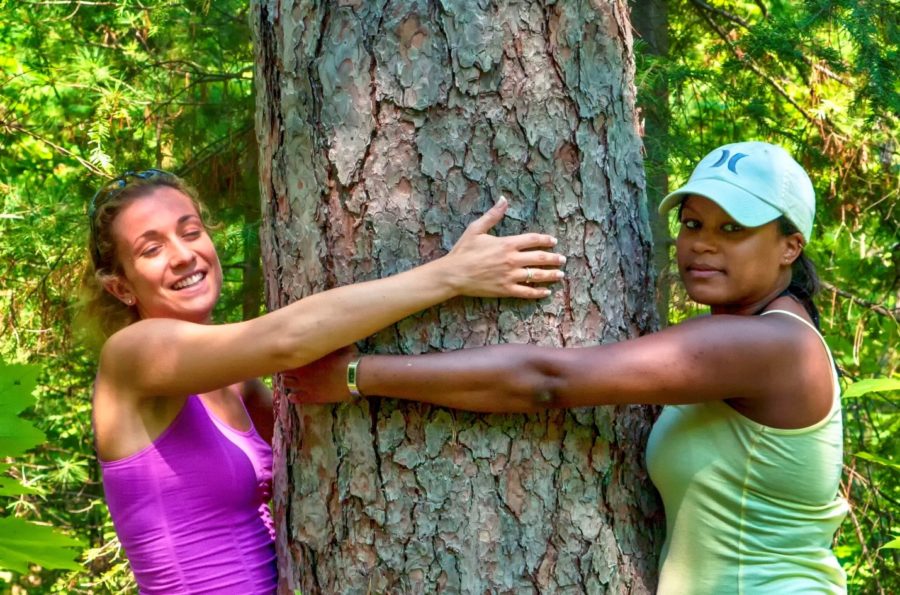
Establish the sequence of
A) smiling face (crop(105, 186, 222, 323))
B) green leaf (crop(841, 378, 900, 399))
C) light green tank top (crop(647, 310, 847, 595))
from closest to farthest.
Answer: green leaf (crop(841, 378, 900, 399)), light green tank top (crop(647, 310, 847, 595)), smiling face (crop(105, 186, 222, 323))

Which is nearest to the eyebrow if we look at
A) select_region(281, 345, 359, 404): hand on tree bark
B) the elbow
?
select_region(281, 345, 359, 404): hand on tree bark

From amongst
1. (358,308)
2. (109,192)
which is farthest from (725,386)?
(109,192)

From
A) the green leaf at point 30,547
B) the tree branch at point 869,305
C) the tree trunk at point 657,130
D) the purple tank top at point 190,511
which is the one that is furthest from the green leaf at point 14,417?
the tree branch at point 869,305

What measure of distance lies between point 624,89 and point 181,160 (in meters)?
3.70

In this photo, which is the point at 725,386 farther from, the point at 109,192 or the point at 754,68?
the point at 754,68

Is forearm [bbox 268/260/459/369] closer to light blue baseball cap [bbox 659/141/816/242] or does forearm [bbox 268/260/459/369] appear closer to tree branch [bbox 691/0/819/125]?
light blue baseball cap [bbox 659/141/816/242]

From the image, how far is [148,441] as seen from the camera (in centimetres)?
238

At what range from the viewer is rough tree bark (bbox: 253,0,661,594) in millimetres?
2117

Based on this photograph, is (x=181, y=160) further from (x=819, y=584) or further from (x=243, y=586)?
(x=819, y=584)

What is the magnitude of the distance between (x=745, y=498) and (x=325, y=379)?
99cm

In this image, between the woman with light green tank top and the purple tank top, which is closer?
the woman with light green tank top

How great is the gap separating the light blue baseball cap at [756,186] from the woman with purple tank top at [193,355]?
0.43 m

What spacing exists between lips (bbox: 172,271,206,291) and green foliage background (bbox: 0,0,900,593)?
2082mm

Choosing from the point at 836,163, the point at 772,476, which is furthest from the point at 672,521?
the point at 836,163
